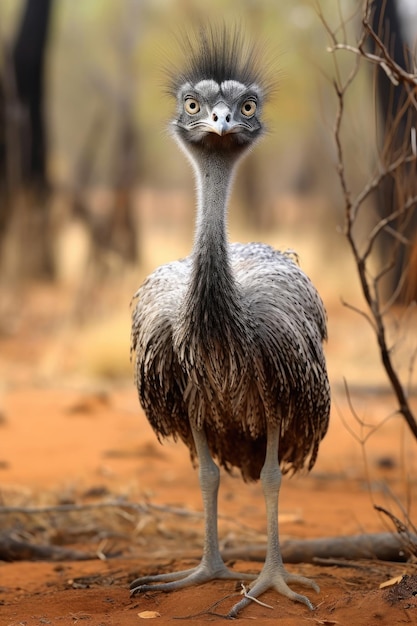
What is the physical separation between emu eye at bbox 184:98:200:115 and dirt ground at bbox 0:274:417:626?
1473 millimetres

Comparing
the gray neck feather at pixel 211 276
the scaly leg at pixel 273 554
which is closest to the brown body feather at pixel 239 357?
the gray neck feather at pixel 211 276

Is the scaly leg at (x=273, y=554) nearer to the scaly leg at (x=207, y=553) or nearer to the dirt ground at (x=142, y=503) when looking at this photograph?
the dirt ground at (x=142, y=503)

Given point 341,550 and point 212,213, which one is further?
point 341,550

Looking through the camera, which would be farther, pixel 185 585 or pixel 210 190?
pixel 185 585

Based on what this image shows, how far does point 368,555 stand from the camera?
4.51 m

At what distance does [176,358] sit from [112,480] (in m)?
2.87

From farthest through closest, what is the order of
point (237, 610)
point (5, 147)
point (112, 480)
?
point (5, 147) < point (112, 480) < point (237, 610)

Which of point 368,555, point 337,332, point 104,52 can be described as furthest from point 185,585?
point 104,52

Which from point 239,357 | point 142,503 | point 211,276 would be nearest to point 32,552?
point 142,503

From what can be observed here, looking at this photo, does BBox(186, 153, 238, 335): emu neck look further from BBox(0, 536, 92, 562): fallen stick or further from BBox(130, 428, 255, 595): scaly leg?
BBox(0, 536, 92, 562): fallen stick

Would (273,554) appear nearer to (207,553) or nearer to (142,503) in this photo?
(207,553)

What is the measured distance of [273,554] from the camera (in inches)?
160

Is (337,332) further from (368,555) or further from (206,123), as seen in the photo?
(206,123)

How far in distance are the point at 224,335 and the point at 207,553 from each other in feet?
3.70
